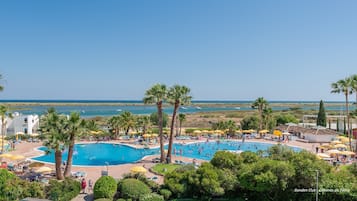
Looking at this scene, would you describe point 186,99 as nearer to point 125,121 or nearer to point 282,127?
point 125,121

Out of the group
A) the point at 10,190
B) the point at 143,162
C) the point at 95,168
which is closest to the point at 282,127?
the point at 143,162

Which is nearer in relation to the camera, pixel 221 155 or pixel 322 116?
pixel 221 155

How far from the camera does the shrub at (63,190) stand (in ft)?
59.1

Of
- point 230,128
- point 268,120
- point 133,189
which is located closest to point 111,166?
point 133,189

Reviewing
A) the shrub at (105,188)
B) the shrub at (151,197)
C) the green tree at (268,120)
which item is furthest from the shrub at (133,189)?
the green tree at (268,120)

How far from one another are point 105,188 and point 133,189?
180 cm

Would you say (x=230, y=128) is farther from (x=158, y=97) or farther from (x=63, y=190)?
(x=63, y=190)

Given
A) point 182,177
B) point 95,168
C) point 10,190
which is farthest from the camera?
point 95,168

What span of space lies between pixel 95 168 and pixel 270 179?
18400 millimetres

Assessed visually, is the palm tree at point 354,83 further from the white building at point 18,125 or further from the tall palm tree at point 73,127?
the white building at point 18,125

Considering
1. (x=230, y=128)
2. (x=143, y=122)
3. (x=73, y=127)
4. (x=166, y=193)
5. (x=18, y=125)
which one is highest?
(x=73, y=127)

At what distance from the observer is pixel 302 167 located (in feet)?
54.8

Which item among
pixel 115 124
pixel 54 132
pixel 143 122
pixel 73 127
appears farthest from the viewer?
pixel 143 122

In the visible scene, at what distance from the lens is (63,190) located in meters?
18.7
